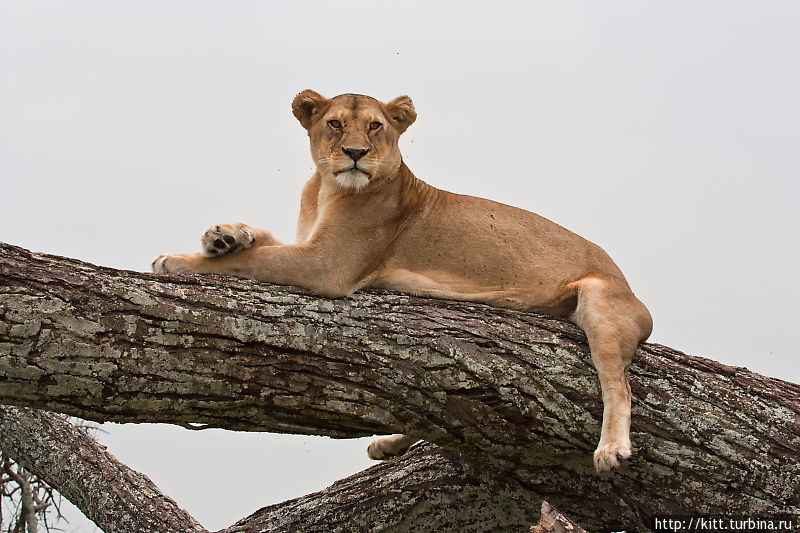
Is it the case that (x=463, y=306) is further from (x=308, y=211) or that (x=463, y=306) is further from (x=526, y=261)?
(x=308, y=211)

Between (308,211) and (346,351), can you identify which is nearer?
(346,351)

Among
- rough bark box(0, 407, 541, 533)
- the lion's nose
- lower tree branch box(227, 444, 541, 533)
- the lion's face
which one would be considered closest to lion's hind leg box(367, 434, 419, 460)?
rough bark box(0, 407, 541, 533)

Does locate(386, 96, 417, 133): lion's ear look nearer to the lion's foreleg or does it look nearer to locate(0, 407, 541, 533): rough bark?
the lion's foreleg

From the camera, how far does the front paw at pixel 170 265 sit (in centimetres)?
486

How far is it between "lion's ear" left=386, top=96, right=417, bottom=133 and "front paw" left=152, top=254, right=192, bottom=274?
1.65 m

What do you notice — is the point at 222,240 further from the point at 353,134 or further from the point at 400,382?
the point at 400,382

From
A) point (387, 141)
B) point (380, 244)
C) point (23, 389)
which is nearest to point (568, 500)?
point (380, 244)

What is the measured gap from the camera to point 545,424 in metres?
4.58

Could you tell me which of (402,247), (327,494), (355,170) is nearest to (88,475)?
(327,494)

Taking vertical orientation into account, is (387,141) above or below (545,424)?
above

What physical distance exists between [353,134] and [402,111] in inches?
19.5

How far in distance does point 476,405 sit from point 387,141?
6.10 ft

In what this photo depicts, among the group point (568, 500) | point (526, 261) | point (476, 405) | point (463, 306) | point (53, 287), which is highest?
point (526, 261)

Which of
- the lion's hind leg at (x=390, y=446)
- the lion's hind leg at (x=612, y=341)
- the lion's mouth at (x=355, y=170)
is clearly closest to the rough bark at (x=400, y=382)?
the lion's hind leg at (x=612, y=341)
